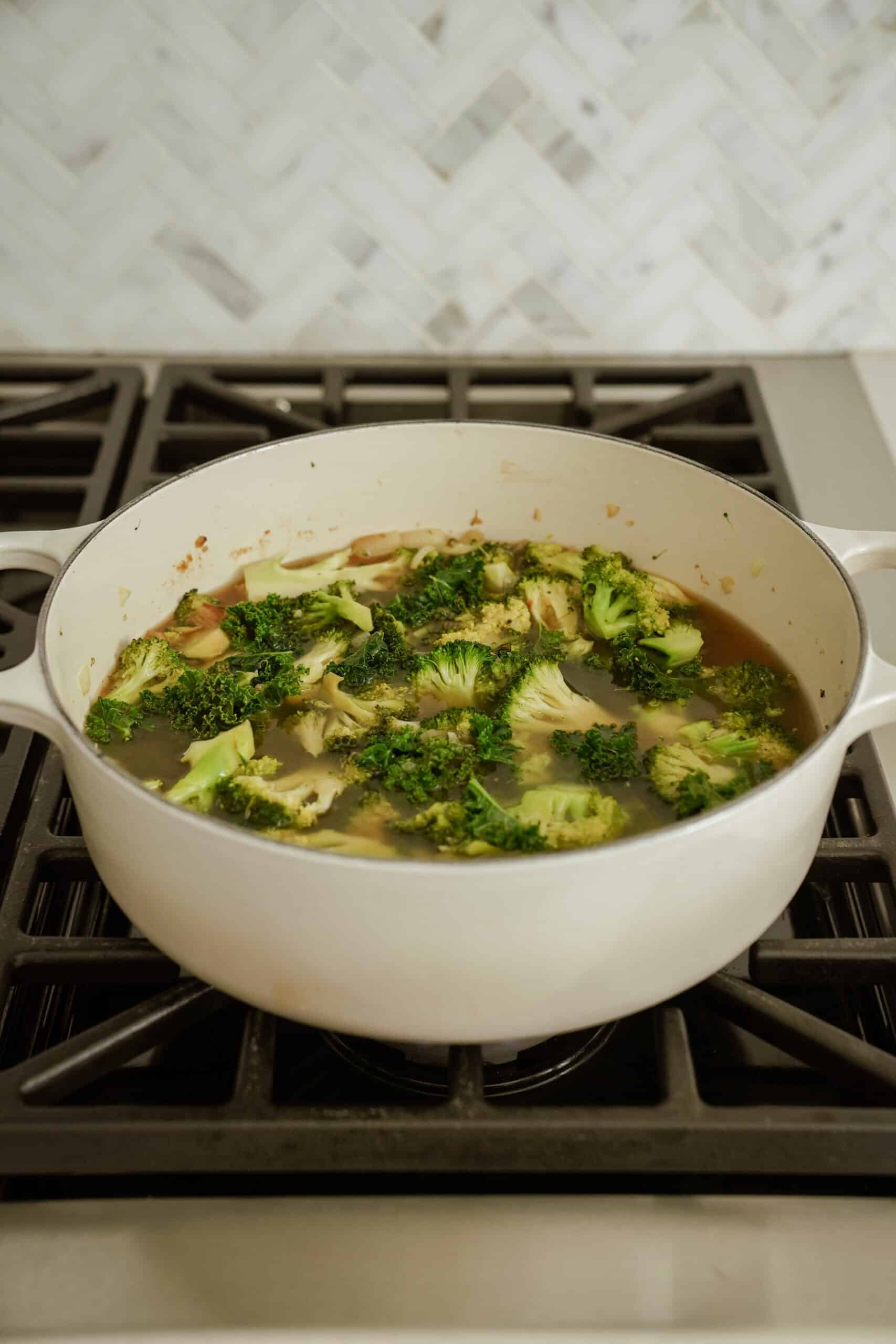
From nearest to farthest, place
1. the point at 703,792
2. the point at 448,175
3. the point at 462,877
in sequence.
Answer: the point at 462,877 < the point at 703,792 < the point at 448,175

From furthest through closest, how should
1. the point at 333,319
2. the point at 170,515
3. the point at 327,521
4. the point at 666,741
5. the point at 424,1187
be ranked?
the point at 333,319, the point at 327,521, the point at 170,515, the point at 666,741, the point at 424,1187

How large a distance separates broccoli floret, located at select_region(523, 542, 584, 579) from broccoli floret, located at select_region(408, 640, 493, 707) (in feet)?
0.73

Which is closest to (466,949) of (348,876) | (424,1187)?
(348,876)

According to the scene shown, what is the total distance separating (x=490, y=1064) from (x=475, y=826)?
0.21 metres

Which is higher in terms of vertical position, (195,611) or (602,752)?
(195,611)

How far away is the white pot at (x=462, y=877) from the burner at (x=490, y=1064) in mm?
136

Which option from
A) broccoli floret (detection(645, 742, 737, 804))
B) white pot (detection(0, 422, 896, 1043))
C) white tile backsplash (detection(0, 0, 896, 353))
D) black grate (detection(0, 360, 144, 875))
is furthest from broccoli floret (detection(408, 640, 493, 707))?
white tile backsplash (detection(0, 0, 896, 353))

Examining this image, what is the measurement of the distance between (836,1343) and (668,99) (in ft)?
5.24

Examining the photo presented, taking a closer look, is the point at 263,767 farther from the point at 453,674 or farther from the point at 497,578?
the point at 497,578

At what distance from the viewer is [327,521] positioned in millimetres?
1482

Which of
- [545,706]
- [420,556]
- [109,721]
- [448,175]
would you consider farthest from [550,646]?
[448,175]

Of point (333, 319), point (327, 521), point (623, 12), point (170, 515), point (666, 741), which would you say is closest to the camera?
point (666, 741)

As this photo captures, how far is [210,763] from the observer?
114 centimetres

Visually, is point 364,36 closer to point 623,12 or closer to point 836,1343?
point 623,12
